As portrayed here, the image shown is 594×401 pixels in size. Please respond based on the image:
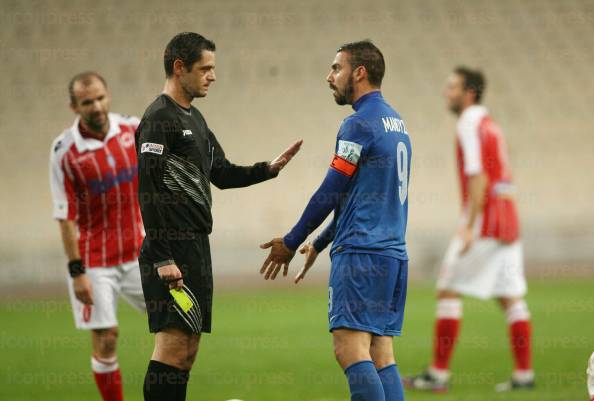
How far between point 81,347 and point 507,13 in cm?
1435

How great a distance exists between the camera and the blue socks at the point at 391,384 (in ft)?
14.8

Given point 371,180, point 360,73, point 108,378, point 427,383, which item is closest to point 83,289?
point 108,378

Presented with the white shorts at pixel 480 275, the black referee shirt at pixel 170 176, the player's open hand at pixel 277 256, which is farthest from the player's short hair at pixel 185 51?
the white shorts at pixel 480 275

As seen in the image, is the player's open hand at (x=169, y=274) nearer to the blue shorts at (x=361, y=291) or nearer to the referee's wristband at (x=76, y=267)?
the blue shorts at (x=361, y=291)

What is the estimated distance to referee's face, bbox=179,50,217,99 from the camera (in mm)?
4629

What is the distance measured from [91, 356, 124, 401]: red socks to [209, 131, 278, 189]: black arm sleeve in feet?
5.02

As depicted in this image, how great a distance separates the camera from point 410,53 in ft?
68.5

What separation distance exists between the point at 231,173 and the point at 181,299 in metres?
0.93

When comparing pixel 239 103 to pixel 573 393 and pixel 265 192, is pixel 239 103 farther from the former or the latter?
pixel 573 393

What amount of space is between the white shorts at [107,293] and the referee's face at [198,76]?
A: 1720 mm

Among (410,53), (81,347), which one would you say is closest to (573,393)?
(81,347)

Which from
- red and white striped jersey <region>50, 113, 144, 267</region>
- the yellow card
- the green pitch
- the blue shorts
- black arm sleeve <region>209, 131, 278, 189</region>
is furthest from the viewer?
the green pitch

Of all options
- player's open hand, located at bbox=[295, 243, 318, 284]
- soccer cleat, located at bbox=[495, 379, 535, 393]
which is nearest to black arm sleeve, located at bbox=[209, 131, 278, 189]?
player's open hand, located at bbox=[295, 243, 318, 284]

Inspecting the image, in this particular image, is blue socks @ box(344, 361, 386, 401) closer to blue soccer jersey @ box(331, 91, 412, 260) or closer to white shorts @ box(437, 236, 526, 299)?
blue soccer jersey @ box(331, 91, 412, 260)
